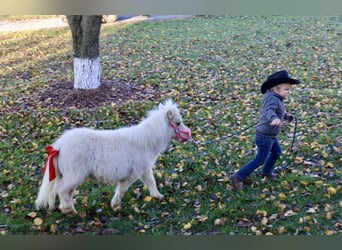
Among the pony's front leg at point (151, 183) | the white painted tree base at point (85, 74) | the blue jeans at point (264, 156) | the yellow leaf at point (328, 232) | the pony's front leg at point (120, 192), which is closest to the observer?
the yellow leaf at point (328, 232)

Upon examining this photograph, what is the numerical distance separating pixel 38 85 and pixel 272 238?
470 centimetres

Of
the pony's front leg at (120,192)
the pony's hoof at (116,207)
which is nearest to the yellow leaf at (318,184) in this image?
the pony's front leg at (120,192)

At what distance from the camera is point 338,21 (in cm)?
909

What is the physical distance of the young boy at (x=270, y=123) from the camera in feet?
13.8

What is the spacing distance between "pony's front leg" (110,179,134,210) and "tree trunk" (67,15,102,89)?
2.77 metres

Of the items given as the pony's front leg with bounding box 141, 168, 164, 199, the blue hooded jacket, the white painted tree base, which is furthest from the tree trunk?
the blue hooded jacket

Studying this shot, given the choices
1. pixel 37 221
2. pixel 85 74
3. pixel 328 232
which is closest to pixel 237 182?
pixel 328 232

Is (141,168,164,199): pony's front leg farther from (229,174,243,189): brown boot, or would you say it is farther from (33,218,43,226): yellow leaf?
(33,218,43,226): yellow leaf

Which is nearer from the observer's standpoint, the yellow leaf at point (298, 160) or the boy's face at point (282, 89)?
the boy's face at point (282, 89)

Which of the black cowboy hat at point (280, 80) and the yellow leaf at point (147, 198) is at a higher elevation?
the black cowboy hat at point (280, 80)

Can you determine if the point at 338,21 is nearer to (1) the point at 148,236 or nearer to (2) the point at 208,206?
(2) the point at 208,206

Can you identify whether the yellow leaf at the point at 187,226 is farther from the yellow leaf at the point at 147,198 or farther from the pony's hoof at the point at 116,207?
the pony's hoof at the point at 116,207

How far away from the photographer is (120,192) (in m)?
4.20

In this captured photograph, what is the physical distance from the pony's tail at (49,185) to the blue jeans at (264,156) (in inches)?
81.4
